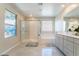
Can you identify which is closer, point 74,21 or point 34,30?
point 74,21

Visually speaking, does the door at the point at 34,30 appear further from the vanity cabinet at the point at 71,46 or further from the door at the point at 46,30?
the vanity cabinet at the point at 71,46

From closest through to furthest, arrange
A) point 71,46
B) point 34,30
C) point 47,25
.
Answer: point 71,46
point 47,25
point 34,30

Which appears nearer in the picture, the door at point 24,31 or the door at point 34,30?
the door at point 24,31

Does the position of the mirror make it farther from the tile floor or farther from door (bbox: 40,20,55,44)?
door (bbox: 40,20,55,44)

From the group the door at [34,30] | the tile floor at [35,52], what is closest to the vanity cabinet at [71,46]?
the tile floor at [35,52]

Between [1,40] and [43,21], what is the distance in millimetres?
4154

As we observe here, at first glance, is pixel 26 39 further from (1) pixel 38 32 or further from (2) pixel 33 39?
(1) pixel 38 32

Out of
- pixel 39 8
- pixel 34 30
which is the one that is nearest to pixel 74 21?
pixel 39 8

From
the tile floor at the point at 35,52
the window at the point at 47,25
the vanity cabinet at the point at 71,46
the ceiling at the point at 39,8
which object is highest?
the ceiling at the point at 39,8

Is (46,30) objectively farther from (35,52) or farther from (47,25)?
(35,52)

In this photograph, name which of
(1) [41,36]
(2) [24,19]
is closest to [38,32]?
(1) [41,36]

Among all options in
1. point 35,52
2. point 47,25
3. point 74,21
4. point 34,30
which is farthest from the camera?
point 34,30

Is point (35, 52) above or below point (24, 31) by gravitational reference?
below

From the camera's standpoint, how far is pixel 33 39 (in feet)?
23.1
